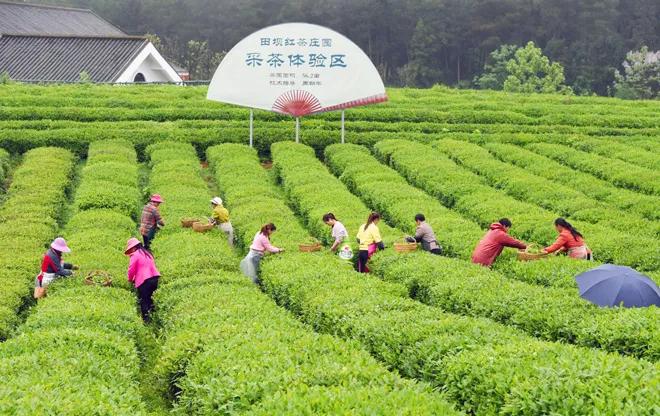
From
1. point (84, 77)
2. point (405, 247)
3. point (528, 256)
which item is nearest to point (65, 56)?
point (84, 77)

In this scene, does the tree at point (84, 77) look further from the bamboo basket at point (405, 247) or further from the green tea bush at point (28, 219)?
the bamboo basket at point (405, 247)

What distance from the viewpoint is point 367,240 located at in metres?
17.8

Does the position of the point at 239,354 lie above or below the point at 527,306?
above

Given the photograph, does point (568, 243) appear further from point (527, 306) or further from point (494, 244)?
point (527, 306)

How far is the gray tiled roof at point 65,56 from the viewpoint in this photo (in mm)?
47500

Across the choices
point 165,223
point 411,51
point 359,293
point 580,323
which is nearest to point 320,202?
point 165,223

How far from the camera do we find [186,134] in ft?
103

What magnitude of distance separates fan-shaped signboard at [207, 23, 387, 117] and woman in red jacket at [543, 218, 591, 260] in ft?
50.6

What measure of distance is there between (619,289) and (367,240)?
628cm

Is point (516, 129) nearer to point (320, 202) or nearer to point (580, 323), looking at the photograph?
point (320, 202)

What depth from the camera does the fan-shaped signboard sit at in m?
30.3

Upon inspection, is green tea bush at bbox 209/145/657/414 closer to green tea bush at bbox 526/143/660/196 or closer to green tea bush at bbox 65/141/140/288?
green tea bush at bbox 65/141/140/288

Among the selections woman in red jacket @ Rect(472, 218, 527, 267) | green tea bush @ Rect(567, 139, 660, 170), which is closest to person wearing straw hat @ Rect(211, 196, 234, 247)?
woman in red jacket @ Rect(472, 218, 527, 267)

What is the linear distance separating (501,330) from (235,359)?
141 inches
